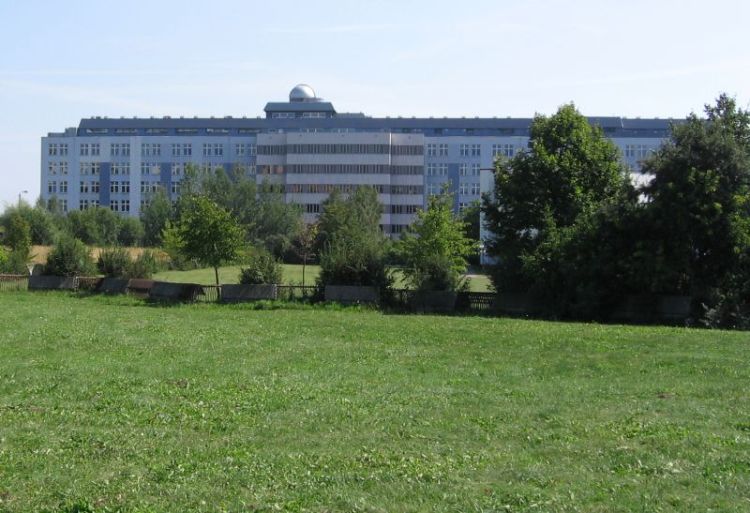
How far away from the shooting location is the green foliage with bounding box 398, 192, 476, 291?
35031mm

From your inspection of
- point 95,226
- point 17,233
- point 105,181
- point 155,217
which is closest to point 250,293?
point 17,233

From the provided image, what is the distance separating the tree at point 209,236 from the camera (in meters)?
39.3

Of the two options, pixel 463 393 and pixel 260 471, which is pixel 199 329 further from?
pixel 260 471

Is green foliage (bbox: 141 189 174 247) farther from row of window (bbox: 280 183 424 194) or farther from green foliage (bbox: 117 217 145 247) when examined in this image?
row of window (bbox: 280 183 424 194)

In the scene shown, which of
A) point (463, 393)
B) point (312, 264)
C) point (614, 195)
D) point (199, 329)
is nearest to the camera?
point (463, 393)

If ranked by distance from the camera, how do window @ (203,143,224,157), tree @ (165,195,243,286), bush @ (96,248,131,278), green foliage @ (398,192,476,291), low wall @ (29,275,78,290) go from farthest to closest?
window @ (203,143,224,157) < bush @ (96,248,131,278) < low wall @ (29,275,78,290) < tree @ (165,195,243,286) < green foliage @ (398,192,476,291)

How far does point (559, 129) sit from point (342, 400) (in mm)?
28094

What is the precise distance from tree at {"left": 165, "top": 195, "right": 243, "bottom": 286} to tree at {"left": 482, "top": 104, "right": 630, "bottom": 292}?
12.2 m

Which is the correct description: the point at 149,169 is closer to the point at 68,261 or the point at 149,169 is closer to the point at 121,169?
the point at 121,169

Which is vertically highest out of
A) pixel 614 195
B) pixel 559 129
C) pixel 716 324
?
pixel 559 129

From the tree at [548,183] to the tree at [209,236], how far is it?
40.0 ft

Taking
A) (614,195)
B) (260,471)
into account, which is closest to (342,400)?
(260,471)

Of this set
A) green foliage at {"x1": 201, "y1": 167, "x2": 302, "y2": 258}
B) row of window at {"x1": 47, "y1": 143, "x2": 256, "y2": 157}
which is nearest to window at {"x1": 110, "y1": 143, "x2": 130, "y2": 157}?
row of window at {"x1": 47, "y1": 143, "x2": 256, "y2": 157}

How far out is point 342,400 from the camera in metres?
12.8
